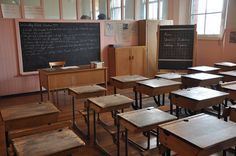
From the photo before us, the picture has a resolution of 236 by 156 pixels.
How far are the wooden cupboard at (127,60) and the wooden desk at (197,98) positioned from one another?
3395 mm

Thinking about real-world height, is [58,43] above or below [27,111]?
above

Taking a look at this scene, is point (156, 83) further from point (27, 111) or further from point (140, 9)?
point (140, 9)

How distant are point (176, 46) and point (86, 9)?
7.60 feet

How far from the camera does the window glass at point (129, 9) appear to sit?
641cm

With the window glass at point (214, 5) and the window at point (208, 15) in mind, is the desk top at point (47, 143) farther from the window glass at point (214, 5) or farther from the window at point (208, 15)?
the window glass at point (214, 5)

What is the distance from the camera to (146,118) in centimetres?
208

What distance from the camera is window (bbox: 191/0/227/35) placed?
19.6ft

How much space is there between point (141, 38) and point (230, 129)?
201 inches

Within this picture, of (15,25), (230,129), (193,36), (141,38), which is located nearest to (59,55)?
(15,25)

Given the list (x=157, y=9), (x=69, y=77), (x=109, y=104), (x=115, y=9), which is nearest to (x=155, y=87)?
(x=109, y=104)

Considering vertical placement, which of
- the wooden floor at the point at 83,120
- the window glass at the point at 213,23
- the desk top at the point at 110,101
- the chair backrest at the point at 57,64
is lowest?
the wooden floor at the point at 83,120

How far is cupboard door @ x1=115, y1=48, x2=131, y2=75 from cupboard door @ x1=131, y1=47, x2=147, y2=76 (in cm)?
13

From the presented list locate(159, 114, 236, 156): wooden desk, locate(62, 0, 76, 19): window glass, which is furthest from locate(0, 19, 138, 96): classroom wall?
locate(159, 114, 236, 156): wooden desk

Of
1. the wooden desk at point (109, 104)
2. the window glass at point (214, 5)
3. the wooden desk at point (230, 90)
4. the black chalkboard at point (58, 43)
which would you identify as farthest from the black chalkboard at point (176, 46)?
the wooden desk at point (109, 104)
